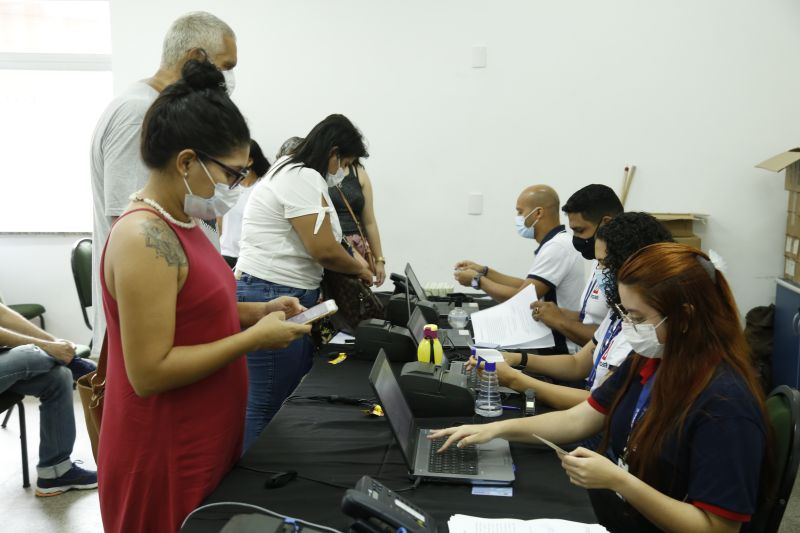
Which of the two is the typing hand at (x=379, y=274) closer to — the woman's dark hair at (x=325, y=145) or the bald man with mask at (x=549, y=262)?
the bald man with mask at (x=549, y=262)

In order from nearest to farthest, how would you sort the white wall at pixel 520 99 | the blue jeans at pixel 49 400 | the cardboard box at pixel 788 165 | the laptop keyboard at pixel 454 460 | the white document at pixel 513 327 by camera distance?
the laptop keyboard at pixel 454 460, the white document at pixel 513 327, the blue jeans at pixel 49 400, the cardboard box at pixel 788 165, the white wall at pixel 520 99

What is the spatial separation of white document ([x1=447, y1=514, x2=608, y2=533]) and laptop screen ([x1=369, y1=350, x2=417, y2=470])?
21 cm

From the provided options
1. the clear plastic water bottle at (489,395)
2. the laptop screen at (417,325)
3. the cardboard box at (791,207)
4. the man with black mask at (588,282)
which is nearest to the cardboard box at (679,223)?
the cardboard box at (791,207)

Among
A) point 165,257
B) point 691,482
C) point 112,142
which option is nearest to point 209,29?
point 112,142

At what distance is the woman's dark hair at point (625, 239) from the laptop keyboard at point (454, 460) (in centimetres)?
61

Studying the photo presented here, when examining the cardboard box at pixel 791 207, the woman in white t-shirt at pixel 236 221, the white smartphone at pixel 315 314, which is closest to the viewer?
the white smartphone at pixel 315 314

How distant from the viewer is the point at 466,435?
150 cm

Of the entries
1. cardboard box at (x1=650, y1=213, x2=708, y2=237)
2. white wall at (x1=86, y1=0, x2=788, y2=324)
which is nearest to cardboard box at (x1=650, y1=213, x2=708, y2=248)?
cardboard box at (x1=650, y1=213, x2=708, y2=237)

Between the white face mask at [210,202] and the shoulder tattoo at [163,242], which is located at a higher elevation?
the white face mask at [210,202]

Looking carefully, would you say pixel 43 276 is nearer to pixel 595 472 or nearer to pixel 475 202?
pixel 475 202

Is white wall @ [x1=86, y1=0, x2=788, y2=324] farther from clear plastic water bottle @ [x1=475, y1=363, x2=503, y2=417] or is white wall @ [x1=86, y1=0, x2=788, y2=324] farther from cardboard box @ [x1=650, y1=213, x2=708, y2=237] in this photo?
clear plastic water bottle @ [x1=475, y1=363, x2=503, y2=417]

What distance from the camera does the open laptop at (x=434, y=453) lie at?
4.59ft

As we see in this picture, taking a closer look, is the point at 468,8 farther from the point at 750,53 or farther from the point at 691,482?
the point at 691,482

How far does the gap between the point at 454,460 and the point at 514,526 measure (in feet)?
0.89
